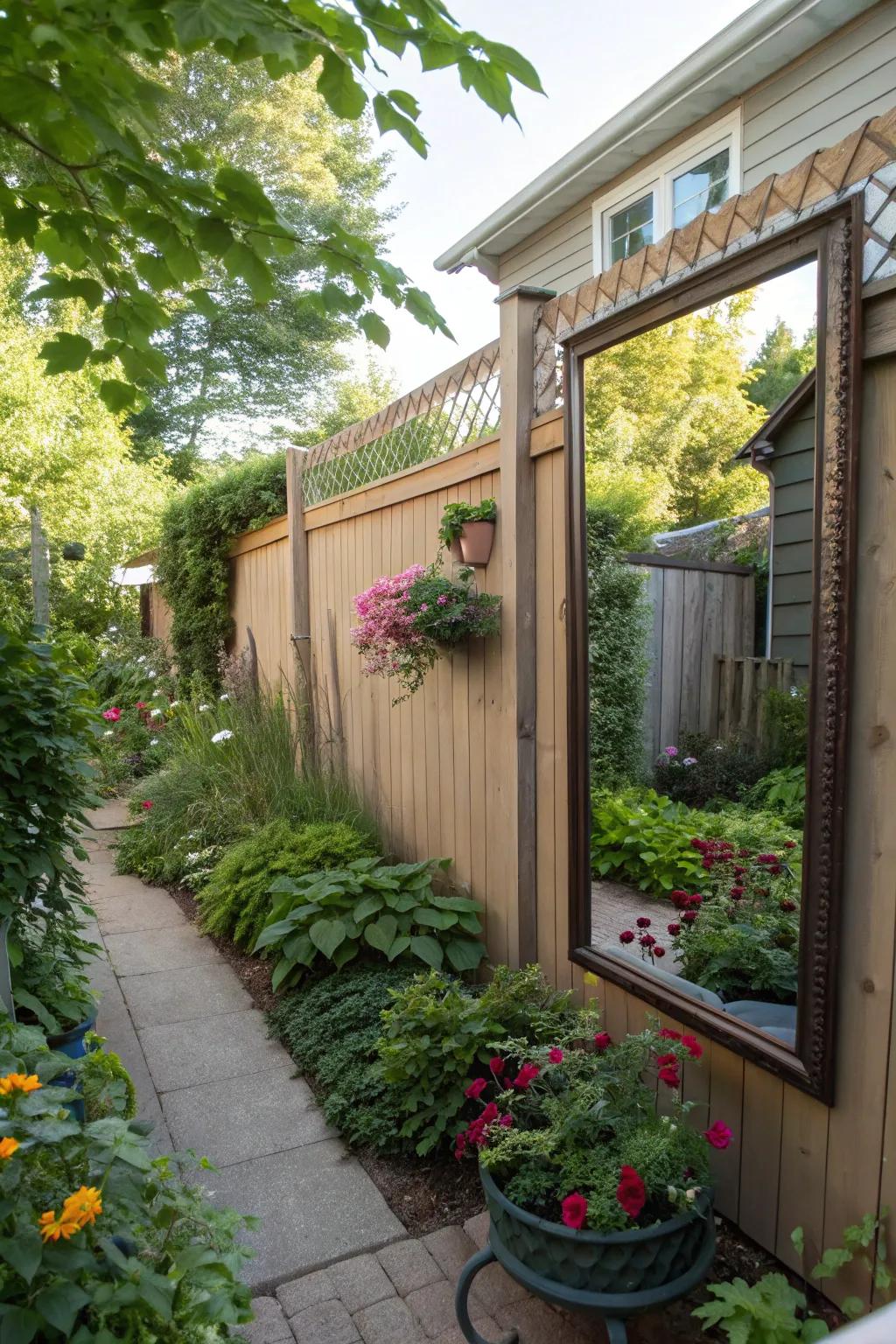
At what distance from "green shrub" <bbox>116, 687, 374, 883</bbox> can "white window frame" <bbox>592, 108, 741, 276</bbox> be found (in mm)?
3584

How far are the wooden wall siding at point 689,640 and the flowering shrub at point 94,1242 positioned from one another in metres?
1.56

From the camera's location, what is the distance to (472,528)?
124 inches

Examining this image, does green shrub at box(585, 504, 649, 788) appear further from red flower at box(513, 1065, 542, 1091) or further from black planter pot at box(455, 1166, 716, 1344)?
black planter pot at box(455, 1166, 716, 1344)

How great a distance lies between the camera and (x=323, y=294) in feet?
6.28

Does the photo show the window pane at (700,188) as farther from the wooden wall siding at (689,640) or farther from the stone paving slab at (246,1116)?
the stone paving slab at (246,1116)

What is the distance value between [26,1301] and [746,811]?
173cm

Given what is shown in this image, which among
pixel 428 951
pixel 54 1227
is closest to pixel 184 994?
pixel 428 951

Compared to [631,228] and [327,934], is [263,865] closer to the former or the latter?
[327,934]

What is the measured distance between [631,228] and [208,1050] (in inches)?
201

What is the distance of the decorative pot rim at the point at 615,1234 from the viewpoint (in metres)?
1.69

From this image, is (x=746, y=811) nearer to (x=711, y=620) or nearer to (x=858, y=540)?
(x=711, y=620)

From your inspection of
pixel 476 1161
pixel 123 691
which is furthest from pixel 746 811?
pixel 123 691

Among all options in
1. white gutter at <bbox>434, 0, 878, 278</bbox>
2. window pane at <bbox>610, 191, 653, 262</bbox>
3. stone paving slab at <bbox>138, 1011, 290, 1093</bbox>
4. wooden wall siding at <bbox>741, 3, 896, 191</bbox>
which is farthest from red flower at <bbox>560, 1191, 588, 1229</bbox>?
window pane at <bbox>610, 191, 653, 262</bbox>

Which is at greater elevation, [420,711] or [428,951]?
[420,711]
